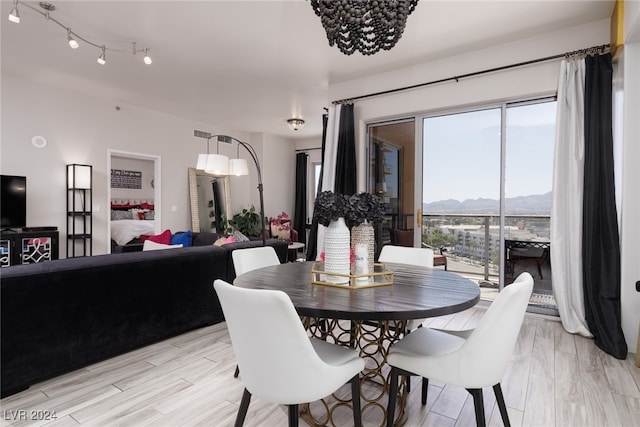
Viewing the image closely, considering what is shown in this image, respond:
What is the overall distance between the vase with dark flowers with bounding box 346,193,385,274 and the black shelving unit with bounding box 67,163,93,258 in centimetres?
459

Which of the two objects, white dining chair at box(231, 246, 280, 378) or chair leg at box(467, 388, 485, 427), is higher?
white dining chair at box(231, 246, 280, 378)

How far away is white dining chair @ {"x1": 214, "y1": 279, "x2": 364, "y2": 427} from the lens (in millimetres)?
1146

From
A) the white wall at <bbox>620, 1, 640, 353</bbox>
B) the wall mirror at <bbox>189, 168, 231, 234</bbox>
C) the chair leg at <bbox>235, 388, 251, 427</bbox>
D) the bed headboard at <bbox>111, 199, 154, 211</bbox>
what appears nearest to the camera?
the chair leg at <bbox>235, 388, 251, 427</bbox>

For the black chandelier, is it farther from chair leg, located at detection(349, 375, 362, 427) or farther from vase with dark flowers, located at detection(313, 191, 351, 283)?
chair leg, located at detection(349, 375, 362, 427)

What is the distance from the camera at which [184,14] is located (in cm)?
292

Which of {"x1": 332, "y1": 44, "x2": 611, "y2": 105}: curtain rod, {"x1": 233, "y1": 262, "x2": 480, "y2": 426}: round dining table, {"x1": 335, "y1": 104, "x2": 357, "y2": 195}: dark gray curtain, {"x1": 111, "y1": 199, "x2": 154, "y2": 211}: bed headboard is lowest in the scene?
{"x1": 233, "y1": 262, "x2": 480, "y2": 426}: round dining table

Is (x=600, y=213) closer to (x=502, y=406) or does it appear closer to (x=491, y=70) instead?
(x=491, y=70)

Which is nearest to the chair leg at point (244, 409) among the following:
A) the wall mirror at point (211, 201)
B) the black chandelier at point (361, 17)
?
the black chandelier at point (361, 17)

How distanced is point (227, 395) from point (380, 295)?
1179 mm

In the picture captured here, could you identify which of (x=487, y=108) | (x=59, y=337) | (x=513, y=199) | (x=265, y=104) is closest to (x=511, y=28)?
(x=487, y=108)

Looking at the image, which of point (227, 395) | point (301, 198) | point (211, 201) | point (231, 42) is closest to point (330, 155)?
point (231, 42)

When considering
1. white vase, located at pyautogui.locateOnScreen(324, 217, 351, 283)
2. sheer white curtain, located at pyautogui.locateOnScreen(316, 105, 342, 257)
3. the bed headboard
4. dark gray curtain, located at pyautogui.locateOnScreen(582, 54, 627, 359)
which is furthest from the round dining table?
the bed headboard

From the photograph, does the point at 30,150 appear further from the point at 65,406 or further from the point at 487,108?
the point at 487,108

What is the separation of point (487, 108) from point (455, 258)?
178 centimetres
